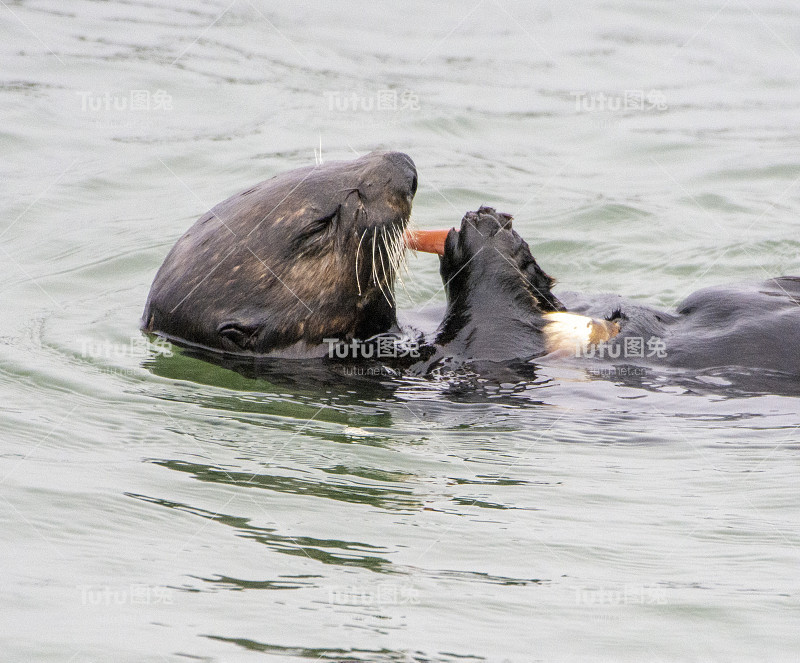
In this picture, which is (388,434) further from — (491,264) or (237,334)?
(491,264)

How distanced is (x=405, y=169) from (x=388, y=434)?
1348mm

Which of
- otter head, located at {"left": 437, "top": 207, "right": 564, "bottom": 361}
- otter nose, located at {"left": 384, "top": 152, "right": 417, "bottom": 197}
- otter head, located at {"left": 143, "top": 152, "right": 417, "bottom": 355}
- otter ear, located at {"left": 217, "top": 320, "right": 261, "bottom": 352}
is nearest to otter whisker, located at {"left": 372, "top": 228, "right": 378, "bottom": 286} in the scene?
otter head, located at {"left": 143, "top": 152, "right": 417, "bottom": 355}

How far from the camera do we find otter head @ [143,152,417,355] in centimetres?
517

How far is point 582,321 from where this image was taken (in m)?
5.46

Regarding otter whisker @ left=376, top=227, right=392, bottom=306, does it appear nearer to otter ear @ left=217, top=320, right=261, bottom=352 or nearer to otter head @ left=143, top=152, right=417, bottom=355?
otter head @ left=143, top=152, right=417, bottom=355

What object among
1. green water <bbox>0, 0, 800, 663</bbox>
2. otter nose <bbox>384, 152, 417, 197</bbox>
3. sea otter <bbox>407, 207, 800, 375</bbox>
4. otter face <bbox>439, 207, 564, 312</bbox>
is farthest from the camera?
otter face <bbox>439, 207, 564, 312</bbox>

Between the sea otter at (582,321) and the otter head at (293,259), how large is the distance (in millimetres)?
398

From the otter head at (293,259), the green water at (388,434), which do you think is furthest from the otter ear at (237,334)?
the green water at (388,434)

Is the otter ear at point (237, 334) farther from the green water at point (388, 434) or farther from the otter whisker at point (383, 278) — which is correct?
the otter whisker at point (383, 278)

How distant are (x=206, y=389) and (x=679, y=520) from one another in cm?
229

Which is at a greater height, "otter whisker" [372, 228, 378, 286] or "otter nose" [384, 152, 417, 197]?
"otter nose" [384, 152, 417, 197]

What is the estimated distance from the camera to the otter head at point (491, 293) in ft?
17.3

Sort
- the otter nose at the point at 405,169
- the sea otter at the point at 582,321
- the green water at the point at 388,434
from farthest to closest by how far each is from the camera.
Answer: the otter nose at the point at 405,169, the sea otter at the point at 582,321, the green water at the point at 388,434

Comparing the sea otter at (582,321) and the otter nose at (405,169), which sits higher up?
the otter nose at (405,169)
